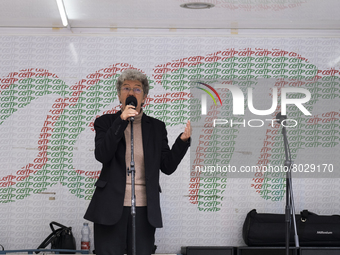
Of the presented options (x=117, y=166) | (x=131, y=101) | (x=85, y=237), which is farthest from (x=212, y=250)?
(x=131, y=101)

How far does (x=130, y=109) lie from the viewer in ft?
7.92

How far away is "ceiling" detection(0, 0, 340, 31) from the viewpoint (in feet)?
11.9

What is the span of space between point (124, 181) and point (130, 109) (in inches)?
16.1

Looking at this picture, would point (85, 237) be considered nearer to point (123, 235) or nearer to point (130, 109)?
point (123, 235)

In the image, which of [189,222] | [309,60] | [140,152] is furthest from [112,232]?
[309,60]

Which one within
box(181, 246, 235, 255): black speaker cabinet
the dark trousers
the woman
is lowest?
box(181, 246, 235, 255): black speaker cabinet

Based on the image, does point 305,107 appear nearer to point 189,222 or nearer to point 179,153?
point 189,222

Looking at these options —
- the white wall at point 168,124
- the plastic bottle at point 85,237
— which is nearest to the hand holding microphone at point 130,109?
the white wall at point 168,124

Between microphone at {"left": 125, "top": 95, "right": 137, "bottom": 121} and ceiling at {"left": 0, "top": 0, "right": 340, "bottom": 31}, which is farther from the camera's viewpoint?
ceiling at {"left": 0, "top": 0, "right": 340, "bottom": 31}

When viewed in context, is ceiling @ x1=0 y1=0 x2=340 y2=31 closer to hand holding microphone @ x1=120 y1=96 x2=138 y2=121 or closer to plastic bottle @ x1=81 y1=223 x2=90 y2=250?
hand holding microphone @ x1=120 y1=96 x2=138 y2=121

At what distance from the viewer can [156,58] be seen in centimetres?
415

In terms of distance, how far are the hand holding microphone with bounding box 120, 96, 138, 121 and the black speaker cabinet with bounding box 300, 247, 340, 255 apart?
7.09 feet

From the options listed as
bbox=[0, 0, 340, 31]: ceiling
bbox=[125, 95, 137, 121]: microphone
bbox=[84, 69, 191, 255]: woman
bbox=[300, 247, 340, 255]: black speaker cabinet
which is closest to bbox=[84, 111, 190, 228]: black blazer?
bbox=[84, 69, 191, 255]: woman

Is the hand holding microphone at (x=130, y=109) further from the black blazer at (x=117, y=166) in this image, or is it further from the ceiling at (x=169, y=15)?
the ceiling at (x=169, y=15)
